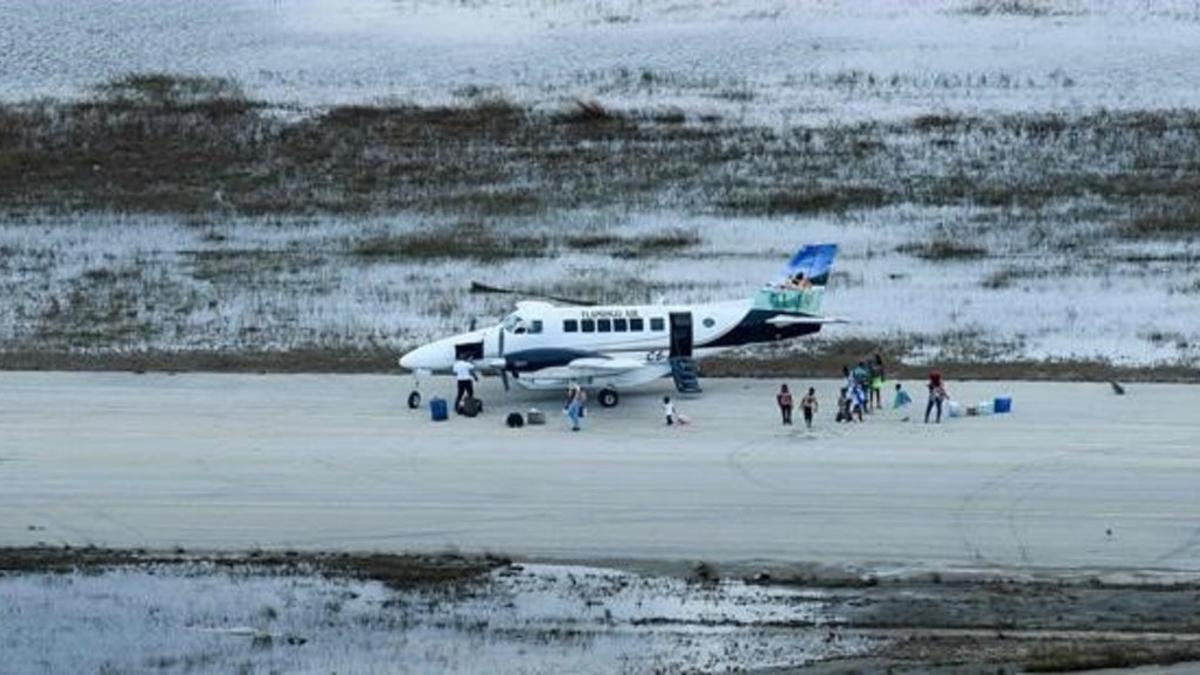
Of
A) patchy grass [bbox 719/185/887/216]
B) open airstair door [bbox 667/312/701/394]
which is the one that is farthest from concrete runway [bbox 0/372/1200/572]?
patchy grass [bbox 719/185/887/216]

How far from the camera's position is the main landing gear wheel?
4850cm

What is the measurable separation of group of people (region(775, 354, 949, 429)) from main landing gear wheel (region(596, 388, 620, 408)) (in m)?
3.21

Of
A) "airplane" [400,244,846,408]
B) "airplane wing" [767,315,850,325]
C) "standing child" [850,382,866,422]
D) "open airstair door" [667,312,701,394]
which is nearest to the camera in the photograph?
"standing child" [850,382,866,422]

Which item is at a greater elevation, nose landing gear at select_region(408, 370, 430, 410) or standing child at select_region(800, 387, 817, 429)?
nose landing gear at select_region(408, 370, 430, 410)

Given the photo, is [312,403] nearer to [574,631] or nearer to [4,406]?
[4,406]

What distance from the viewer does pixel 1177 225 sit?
218 ft

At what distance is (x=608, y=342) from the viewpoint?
49.1 meters

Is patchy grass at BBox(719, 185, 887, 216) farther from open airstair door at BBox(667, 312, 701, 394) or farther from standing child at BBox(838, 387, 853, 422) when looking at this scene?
standing child at BBox(838, 387, 853, 422)

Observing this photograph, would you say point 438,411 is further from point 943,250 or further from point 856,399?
point 943,250

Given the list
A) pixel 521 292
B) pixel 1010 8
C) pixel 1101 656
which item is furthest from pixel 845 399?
pixel 1010 8

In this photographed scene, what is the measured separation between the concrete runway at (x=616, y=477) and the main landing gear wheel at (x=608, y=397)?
61 centimetres

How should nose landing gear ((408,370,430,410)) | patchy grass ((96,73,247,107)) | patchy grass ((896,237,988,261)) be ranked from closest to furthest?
nose landing gear ((408,370,430,410))
patchy grass ((896,237,988,261))
patchy grass ((96,73,247,107))

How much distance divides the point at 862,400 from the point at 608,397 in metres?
5.12

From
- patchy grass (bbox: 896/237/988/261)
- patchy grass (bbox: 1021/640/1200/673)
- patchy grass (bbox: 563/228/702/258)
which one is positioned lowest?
patchy grass (bbox: 1021/640/1200/673)
